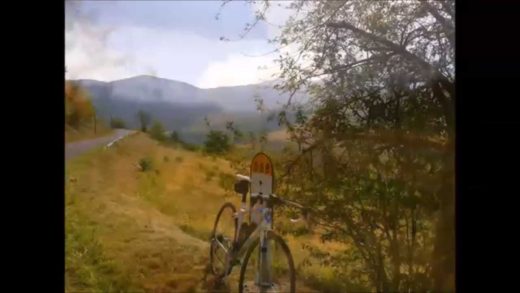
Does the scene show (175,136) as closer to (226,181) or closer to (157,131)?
(157,131)

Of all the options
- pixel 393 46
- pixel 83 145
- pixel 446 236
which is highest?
pixel 393 46

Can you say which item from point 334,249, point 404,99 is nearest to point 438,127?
point 404,99

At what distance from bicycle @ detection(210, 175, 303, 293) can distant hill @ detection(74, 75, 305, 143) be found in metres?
0.21

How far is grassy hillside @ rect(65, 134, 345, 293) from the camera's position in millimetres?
2072

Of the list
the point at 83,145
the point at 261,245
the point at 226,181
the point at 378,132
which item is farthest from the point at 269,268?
the point at 83,145

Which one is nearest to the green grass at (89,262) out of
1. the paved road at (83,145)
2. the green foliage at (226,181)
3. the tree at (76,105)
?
the paved road at (83,145)

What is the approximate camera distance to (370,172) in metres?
2.02

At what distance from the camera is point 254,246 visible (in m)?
2.06

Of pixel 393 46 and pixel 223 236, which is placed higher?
pixel 393 46

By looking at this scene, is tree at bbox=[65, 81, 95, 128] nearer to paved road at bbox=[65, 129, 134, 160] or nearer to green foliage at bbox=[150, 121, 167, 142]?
paved road at bbox=[65, 129, 134, 160]

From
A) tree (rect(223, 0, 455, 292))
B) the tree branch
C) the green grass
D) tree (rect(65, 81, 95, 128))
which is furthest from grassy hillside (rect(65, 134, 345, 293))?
the tree branch

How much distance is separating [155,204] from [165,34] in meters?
0.55

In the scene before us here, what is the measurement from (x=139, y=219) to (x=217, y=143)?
357 millimetres
